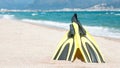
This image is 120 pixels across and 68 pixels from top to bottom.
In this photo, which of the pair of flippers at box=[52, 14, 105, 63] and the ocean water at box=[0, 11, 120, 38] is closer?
the pair of flippers at box=[52, 14, 105, 63]

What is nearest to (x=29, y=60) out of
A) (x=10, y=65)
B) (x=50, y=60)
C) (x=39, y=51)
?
(x=50, y=60)

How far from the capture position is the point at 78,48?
28.3 ft

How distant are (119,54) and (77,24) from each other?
209 centimetres

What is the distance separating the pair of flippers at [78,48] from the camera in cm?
862

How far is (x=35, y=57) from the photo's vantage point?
9508mm

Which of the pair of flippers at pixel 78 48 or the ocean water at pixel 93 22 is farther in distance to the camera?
the ocean water at pixel 93 22

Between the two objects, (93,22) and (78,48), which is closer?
(78,48)

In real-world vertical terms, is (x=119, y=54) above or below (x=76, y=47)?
below

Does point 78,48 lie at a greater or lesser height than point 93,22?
greater

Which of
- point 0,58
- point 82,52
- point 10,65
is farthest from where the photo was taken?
point 0,58

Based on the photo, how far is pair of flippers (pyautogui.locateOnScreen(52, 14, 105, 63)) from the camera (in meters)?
8.62

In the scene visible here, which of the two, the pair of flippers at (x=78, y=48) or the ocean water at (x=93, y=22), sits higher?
the pair of flippers at (x=78, y=48)

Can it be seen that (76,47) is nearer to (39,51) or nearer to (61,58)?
(61,58)

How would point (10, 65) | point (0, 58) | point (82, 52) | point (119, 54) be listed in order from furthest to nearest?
point (119, 54) → point (0, 58) → point (82, 52) → point (10, 65)
